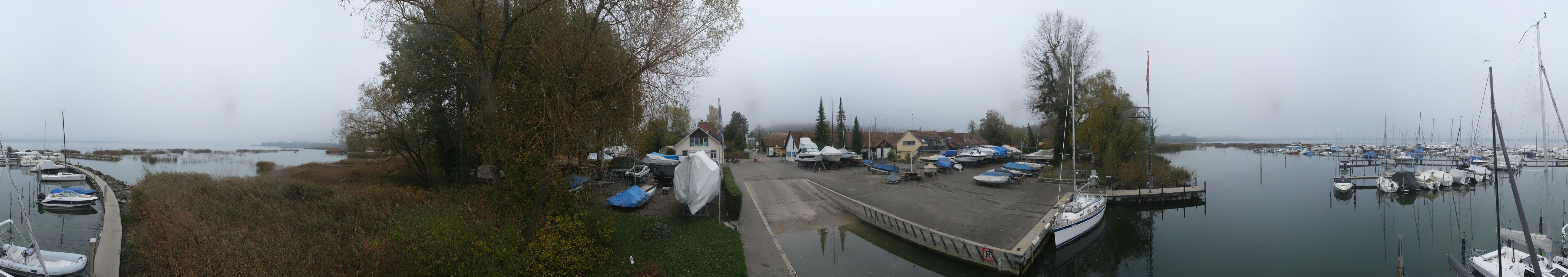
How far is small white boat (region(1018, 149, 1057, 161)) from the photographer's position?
33.1m

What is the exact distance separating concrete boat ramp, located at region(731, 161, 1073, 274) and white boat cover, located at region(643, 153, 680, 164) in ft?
10.7

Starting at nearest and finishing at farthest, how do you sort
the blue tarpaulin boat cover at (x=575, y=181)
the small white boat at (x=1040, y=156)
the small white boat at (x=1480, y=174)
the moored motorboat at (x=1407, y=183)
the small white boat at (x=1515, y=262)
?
the blue tarpaulin boat cover at (x=575, y=181) → the small white boat at (x=1515, y=262) → the moored motorboat at (x=1407, y=183) → the small white boat at (x=1480, y=174) → the small white boat at (x=1040, y=156)

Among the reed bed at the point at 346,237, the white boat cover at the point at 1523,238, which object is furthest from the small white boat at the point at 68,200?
the white boat cover at the point at 1523,238

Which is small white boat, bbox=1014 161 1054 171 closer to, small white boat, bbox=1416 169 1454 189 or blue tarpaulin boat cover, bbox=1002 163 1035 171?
blue tarpaulin boat cover, bbox=1002 163 1035 171

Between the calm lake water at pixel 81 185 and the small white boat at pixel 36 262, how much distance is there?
0.23m

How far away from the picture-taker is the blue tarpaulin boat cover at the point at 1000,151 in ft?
115

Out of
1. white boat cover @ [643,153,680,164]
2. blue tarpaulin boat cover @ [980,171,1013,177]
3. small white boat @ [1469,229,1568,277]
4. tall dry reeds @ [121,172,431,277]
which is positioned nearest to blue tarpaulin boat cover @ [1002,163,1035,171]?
blue tarpaulin boat cover @ [980,171,1013,177]

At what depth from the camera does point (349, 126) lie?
16422 mm

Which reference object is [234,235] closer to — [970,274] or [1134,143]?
[970,274]

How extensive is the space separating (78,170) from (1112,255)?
5366cm

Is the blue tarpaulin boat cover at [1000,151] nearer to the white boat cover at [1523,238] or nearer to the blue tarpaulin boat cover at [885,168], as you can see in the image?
the blue tarpaulin boat cover at [885,168]

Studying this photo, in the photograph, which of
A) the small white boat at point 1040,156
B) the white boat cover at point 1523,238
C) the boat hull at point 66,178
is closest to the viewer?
the white boat cover at point 1523,238

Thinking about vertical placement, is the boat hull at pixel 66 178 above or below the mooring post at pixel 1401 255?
above

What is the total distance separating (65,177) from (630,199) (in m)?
38.4
